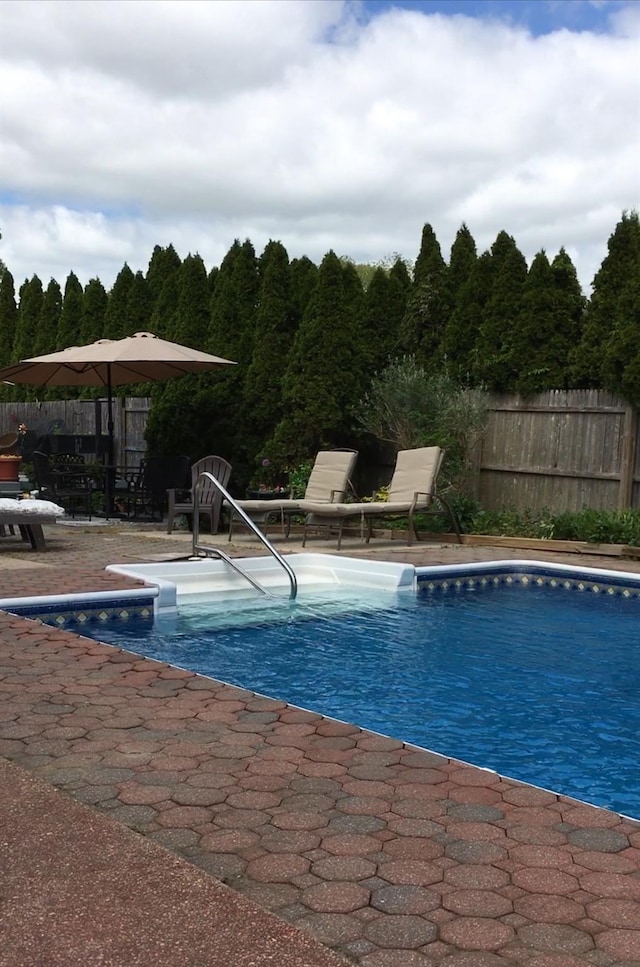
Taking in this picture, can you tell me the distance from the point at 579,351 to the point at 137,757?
8879 mm

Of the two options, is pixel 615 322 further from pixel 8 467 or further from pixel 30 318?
pixel 30 318

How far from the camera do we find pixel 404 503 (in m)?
10.7

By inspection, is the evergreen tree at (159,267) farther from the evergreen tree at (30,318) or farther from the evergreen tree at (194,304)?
the evergreen tree at (30,318)

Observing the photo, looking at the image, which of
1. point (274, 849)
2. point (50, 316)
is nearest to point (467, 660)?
point (274, 849)

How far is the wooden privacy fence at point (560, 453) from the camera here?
34.9ft

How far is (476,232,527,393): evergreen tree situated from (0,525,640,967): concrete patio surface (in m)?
8.22

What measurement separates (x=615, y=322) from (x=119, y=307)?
1034cm

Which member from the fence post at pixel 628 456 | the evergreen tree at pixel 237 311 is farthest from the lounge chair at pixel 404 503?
the evergreen tree at pixel 237 311

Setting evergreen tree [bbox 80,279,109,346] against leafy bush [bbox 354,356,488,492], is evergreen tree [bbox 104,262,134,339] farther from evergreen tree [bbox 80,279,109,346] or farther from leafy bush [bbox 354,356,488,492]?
leafy bush [bbox 354,356,488,492]

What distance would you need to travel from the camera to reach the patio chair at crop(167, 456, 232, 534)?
420 inches

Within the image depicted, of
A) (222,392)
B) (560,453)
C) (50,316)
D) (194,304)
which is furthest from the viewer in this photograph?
(50,316)

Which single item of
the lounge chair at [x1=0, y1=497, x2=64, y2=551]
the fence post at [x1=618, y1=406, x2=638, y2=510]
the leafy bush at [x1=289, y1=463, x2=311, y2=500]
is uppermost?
the fence post at [x1=618, y1=406, x2=638, y2=510]

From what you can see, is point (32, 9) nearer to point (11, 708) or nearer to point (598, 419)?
point (598, 419)

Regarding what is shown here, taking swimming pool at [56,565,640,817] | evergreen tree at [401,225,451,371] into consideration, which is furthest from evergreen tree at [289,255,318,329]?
swimming pool at [56,565,640,817]
